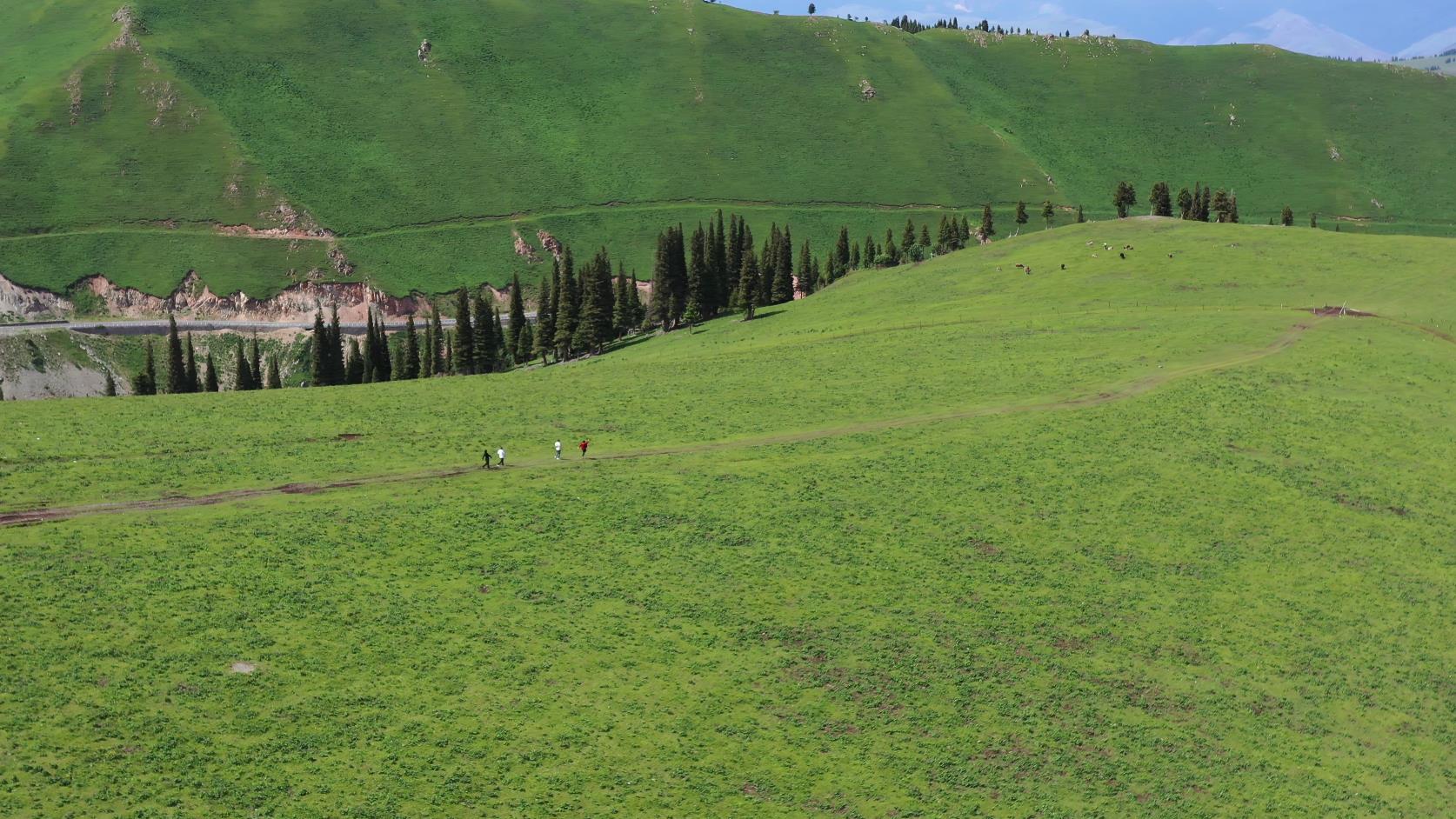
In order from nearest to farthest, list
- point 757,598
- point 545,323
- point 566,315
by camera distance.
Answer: point 757,598, point 566,315, point 545,323

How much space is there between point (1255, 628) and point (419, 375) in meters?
122

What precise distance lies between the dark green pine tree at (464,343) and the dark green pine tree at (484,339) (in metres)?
1.06

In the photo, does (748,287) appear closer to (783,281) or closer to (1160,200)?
(783,281)

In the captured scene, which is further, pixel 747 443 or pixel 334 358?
pixel 334 358

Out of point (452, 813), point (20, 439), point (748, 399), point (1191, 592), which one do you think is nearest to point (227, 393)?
point (20, 439)

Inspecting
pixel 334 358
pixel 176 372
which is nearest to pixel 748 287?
pixel 334 358

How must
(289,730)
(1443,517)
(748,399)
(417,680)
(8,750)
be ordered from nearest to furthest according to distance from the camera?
(8,750) → (289,730) → (417,680) → (1443,517) → (748,399)

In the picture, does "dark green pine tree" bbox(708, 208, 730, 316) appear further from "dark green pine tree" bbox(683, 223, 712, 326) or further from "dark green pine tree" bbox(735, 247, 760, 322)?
"dark green pine tree" bbox(735, 247, 760, 322)

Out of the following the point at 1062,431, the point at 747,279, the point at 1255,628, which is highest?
the point at 747,279

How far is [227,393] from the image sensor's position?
98188mm

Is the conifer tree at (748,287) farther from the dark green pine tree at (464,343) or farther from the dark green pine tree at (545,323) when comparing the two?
the dark green pine tree at (464,343)

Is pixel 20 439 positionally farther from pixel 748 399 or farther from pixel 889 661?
pixel 889 661

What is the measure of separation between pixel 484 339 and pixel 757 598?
10460 centimetres

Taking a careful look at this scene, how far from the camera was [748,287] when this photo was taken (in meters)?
151
